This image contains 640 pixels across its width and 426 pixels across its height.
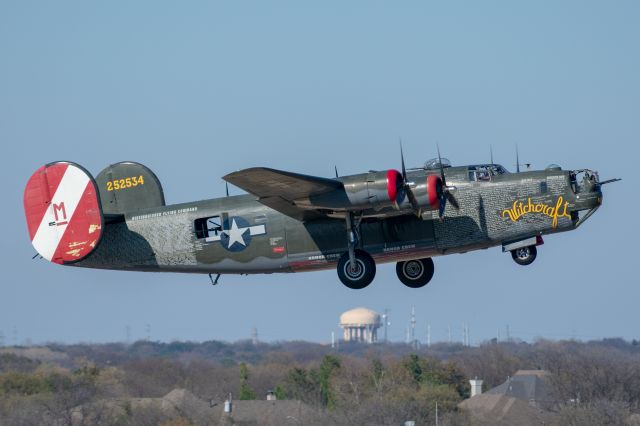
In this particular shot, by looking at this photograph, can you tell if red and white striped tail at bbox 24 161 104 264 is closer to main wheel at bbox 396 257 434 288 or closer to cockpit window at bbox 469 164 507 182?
main wheel at bbox 396 257 434 288

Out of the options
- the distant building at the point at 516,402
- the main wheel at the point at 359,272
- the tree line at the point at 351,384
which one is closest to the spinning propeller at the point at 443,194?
the main wheel at the point at 359,272

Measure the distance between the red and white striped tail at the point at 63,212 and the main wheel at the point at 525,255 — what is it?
30.0 ft

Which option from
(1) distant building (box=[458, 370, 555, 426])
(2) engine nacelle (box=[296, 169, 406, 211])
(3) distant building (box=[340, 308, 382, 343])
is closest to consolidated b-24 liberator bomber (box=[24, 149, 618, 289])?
(2) engine nacelle (box=[296, 169, 406, 211])

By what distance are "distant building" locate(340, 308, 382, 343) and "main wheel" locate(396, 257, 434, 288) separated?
157147mm

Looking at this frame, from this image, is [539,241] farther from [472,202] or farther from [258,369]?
[258,369]

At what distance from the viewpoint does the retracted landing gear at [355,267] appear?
24.6 metres

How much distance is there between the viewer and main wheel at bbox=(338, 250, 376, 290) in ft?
80.8

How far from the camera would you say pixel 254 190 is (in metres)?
23.7

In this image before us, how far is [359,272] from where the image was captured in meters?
24.7

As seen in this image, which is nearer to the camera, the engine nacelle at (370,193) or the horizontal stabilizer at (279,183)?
the horizontal stabilizer at (279,183)

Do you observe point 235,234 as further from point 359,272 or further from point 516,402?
point 516,402

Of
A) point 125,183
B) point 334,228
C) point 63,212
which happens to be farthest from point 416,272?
point 63,212

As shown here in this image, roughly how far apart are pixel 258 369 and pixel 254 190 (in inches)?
2896

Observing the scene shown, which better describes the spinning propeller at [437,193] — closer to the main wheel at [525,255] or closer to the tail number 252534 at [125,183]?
the main wheel at [525,255]
